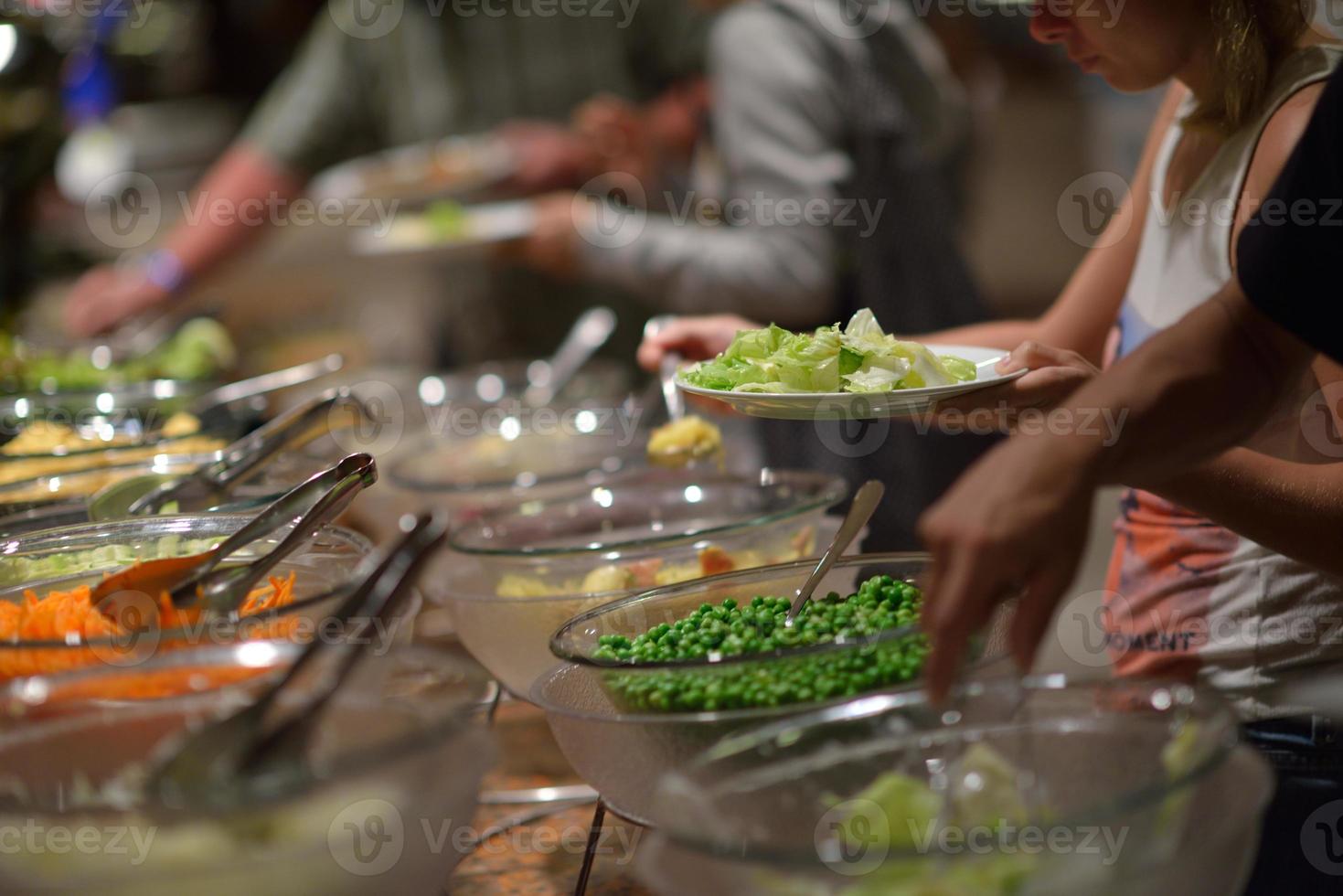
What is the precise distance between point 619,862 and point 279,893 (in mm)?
443

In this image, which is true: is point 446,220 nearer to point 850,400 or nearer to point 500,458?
point 500,458

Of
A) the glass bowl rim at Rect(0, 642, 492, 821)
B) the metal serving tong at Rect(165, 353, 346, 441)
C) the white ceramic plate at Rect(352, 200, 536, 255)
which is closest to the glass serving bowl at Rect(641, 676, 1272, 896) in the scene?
the glass bowl rim at Rect(0, 642, 492, 821)

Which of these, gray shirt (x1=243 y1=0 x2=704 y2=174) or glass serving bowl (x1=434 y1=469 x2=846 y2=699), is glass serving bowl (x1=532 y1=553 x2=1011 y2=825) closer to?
glass serving bowl (x1=434 y1=469 x2=846 y2=699)

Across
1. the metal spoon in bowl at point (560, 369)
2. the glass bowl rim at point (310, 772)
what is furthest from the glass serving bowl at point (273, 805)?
the metal spoon in bowl at point (560, 369)

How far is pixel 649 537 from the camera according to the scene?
119 centimetres

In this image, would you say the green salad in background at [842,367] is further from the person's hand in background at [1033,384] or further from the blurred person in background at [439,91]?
the blurred person in background at [439,91]

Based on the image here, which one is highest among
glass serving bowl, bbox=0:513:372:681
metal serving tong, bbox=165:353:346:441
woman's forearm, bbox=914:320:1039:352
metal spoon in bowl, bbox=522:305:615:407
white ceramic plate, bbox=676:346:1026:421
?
white ceramic plate, bbox=676:346:1026:421

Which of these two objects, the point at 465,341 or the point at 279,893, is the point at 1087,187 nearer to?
the point at 465,341

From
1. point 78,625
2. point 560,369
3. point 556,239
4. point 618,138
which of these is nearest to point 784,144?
point 560,369

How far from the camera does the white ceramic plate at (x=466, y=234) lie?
292 centimetres

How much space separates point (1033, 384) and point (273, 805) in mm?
620

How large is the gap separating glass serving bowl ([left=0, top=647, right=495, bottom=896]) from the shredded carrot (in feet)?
0.33

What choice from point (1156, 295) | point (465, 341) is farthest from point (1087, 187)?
point (1156, 295)

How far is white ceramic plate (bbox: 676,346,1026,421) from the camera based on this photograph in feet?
3.23
